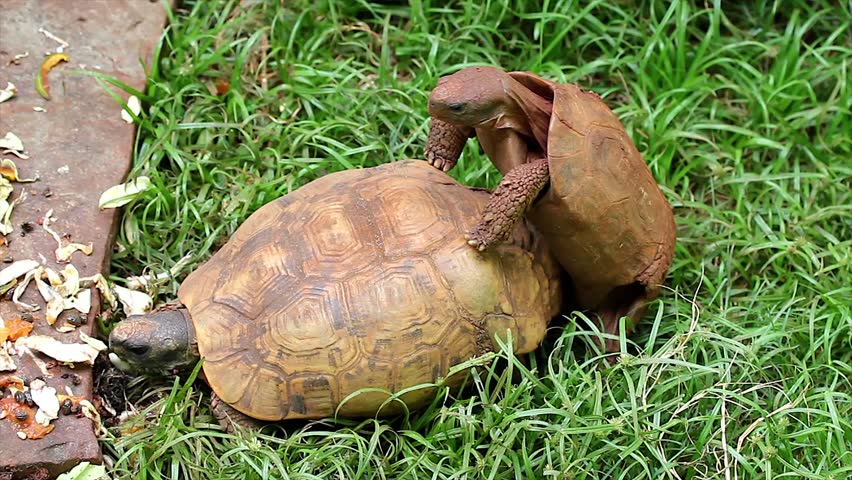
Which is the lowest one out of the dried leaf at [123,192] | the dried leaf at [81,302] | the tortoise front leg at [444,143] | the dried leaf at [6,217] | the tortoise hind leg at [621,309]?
the tortoise hind leg at [621,309]

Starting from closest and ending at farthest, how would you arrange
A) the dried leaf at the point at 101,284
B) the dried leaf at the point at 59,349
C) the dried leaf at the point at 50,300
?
the dried leaf at the point at 59,349
the dried leaf at the point at 50,300
the dried leaf at the point at 101,284

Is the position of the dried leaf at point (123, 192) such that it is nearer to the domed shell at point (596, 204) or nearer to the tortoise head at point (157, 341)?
the tortoise head at point (157, 341)

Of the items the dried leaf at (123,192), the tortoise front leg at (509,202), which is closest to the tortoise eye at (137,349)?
the dried leaf at (123,192)

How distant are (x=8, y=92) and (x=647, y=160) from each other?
2845 mm

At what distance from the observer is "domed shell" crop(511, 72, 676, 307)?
11.2 ft

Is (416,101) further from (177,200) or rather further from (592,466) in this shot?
(592,466)

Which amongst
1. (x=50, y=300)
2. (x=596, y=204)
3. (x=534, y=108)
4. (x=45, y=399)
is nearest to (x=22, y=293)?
(x=50, y=300)

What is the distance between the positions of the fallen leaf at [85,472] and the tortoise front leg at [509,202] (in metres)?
1.47

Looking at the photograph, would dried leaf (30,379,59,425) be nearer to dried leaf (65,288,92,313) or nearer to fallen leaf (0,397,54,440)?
fallen leaf (0,397,54,440)

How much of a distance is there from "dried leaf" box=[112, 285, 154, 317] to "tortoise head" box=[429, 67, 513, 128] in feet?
4.52

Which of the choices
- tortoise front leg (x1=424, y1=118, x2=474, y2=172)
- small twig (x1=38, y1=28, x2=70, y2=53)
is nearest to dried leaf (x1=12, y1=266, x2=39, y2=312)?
small twig (x1=38, y1=28, x2=70, y2=53)

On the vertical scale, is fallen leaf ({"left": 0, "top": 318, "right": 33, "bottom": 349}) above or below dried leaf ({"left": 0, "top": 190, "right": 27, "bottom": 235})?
below

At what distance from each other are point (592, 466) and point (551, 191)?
36.6 inches

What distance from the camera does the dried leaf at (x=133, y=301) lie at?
153 inches
